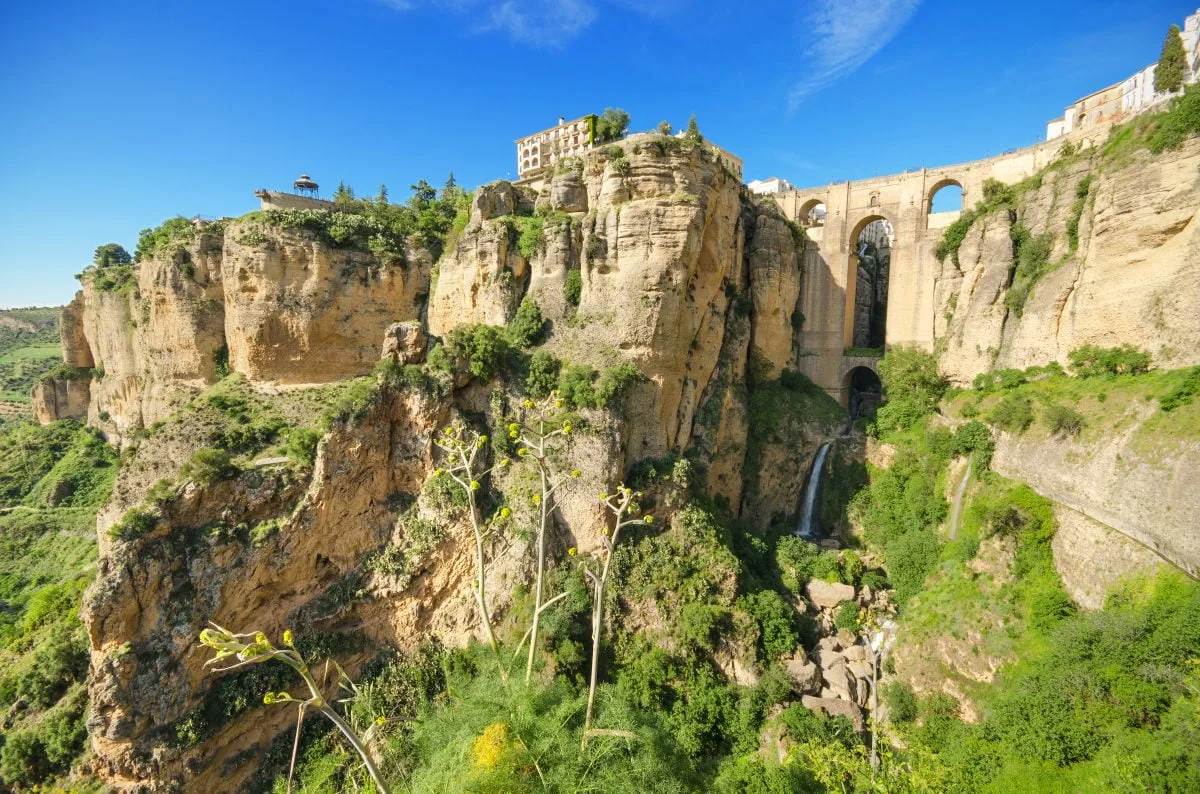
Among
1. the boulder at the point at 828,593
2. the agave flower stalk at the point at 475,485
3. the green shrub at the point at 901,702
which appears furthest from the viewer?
the boulder at the point at 828,593

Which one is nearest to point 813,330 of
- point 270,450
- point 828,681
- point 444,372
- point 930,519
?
point 930,519

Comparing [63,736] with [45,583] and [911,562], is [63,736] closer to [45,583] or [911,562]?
[45,583]

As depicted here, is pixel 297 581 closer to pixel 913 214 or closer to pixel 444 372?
pixel 444 372

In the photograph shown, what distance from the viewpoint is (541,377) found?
2262cm

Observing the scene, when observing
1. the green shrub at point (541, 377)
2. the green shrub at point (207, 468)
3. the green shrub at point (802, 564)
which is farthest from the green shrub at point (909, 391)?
the green shrub at point (207, 468)

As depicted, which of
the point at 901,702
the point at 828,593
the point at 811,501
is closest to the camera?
the point at 901,702

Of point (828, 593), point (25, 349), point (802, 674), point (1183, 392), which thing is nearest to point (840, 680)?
point (802, 674)

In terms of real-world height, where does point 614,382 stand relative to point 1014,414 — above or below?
above

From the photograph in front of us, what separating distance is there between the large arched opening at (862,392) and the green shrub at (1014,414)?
38.2 feet

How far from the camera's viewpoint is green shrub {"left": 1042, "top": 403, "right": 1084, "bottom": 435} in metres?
20.2

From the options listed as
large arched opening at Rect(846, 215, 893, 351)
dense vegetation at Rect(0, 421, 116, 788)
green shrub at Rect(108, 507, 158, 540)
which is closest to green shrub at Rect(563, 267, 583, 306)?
green shrub at Rect(108, 507, 158, 540)

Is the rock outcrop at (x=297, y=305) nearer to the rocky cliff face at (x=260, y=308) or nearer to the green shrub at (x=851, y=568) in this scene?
the rocky cliff face at (x=260, y=308)

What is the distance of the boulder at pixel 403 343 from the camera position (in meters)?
21.8

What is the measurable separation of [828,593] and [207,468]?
25.3 meters
